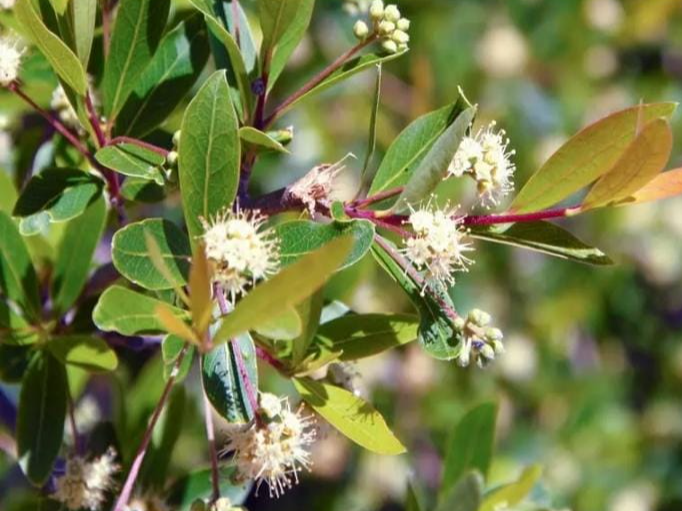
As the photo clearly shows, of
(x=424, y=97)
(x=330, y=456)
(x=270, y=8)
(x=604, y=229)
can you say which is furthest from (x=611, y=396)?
(x=270, y=8)

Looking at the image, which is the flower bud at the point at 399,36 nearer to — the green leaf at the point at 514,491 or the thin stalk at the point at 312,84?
the thin stalk at the point at 312,84

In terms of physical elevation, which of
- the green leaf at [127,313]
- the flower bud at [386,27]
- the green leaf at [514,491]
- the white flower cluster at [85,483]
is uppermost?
the flower bud at [386,27]

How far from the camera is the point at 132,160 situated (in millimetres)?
1038

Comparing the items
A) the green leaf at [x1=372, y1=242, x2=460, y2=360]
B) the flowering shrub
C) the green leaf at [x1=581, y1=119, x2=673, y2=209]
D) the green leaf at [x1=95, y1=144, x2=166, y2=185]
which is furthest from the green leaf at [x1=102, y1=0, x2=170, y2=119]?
the green leaf at [x1=581, y1=119, x2=673, y2=209]

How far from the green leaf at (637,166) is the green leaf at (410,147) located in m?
0.19

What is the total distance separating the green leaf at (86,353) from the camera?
113 cm

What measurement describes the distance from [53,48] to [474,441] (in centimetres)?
81

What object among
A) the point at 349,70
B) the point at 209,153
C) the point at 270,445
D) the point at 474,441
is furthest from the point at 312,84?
the point at 474,441

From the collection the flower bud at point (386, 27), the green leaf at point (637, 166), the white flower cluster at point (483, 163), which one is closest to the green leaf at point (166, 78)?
the flower bud at point (386, 27)

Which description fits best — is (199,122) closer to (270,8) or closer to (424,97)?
(270,8)

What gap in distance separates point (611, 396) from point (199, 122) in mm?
1935

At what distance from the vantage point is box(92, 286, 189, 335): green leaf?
95 centimetres

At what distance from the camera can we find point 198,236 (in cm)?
98

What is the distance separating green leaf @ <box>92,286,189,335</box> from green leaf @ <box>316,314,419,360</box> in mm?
200
